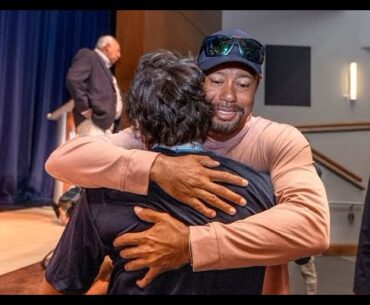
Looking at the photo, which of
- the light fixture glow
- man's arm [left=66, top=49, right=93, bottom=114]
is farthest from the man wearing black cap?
the light fixture glow

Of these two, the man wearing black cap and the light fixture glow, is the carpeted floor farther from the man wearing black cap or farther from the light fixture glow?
the light fixture glow

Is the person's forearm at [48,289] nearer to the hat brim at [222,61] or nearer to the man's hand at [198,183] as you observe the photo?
the man's hand at [198,183]

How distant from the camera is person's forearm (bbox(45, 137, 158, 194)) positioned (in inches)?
30.0

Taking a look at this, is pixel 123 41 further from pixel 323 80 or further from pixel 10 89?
pixel 323 80

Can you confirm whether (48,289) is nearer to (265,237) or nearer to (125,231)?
(125,231)

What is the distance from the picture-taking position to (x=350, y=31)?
4.88 m

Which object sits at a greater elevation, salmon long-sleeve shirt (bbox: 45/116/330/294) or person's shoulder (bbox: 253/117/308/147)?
person's shoulder (bbox: 253/117/308/147)

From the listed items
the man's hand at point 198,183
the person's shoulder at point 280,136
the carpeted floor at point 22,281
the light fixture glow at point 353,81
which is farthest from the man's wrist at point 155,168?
the light fixture glow at point 353,81

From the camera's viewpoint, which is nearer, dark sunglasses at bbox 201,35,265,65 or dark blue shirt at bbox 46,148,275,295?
dark blue shirt at bbox 46,148,275,295

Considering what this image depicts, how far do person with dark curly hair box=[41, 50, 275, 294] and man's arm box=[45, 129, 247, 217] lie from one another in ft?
0.04

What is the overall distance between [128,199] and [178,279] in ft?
0.52

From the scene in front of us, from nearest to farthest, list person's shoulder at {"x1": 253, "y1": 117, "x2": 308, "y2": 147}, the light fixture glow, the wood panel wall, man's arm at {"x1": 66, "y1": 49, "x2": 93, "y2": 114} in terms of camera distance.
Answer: person's shoulder at {"x1": 253, "y1": 117, "x2": 308, "y2": 147}, man's arm at {"x1": 66, "y1": 49, "x2": 93, "y2": 114}, the wood panel wall, the light fixture glow

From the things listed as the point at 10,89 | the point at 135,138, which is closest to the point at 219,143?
the point at 135,138

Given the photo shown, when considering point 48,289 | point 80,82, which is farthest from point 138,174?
point 80,82
